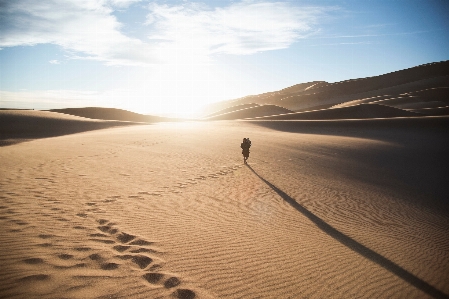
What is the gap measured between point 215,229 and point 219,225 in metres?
0.23

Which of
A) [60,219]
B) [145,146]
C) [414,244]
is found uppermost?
[145,146]

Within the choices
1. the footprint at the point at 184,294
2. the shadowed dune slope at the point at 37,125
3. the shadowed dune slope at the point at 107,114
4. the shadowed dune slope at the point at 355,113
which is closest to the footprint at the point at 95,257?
the footprint at the point at 184,294

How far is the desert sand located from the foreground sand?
0.03m

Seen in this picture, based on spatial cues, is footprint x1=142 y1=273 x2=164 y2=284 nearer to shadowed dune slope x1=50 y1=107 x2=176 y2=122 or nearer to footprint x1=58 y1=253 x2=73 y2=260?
footprint x1=58 y1=253 x2=73 y2=260

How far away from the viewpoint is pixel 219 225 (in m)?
5.50

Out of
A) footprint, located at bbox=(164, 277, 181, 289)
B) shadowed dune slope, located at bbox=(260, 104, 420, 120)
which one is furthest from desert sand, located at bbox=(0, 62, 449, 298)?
shadowed dune slope, located at bbox=(260, 104, 420, 120)

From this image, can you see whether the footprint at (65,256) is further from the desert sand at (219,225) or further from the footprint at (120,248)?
the footprint at (120,248)

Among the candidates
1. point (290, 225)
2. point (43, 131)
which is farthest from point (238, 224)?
point (43, 131)

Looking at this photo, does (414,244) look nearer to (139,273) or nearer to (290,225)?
(290,225)

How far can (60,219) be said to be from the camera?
5121mm

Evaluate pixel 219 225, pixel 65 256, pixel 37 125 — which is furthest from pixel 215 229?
pixel 37 125

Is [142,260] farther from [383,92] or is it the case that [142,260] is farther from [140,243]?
[383,92]

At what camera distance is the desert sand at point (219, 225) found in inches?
141

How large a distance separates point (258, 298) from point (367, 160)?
12.7 m
